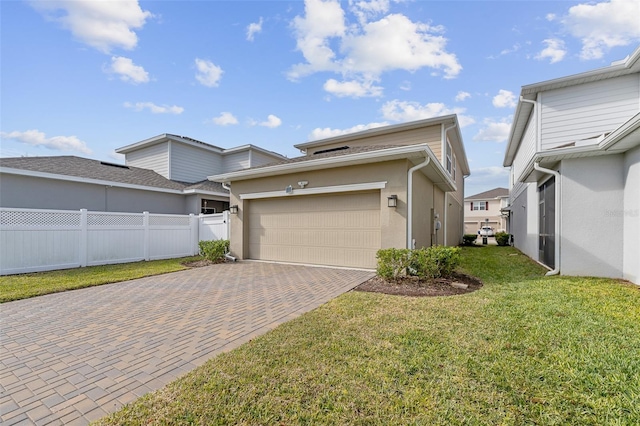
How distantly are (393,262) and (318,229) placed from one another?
2.97 metres

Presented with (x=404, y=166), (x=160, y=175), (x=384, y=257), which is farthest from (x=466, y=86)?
(x=160, y=175)

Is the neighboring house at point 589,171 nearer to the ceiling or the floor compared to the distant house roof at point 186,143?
nearer to the floor

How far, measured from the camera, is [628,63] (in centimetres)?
844

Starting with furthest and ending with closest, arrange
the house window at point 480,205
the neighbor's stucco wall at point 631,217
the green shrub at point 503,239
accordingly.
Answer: the house window at point 480,205 < the green shrub at point 503,239 < the neighbor's stucco wall at point 631,217

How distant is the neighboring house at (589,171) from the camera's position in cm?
643

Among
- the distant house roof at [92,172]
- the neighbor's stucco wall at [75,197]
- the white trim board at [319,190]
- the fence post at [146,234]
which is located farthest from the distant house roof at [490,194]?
the fence post at [146,234]

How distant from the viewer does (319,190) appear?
863 centimetres

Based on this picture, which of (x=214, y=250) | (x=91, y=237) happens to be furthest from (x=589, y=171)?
(x=91, y=237)

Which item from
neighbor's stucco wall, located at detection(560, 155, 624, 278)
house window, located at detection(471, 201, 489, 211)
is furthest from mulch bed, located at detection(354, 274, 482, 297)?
house window, located at detection(471, 201, 489, 211)

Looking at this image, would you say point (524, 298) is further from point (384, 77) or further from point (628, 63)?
point (384, 77)

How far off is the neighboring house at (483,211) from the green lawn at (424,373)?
37.2 meters

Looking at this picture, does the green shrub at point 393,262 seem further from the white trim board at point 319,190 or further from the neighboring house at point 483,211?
the neighboring house at point 483,211

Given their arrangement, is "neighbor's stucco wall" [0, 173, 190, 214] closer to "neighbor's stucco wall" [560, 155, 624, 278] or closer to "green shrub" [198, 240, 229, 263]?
"green shrub" [198, 240, 229, 263]

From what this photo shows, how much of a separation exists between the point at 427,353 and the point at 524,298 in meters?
3.34
